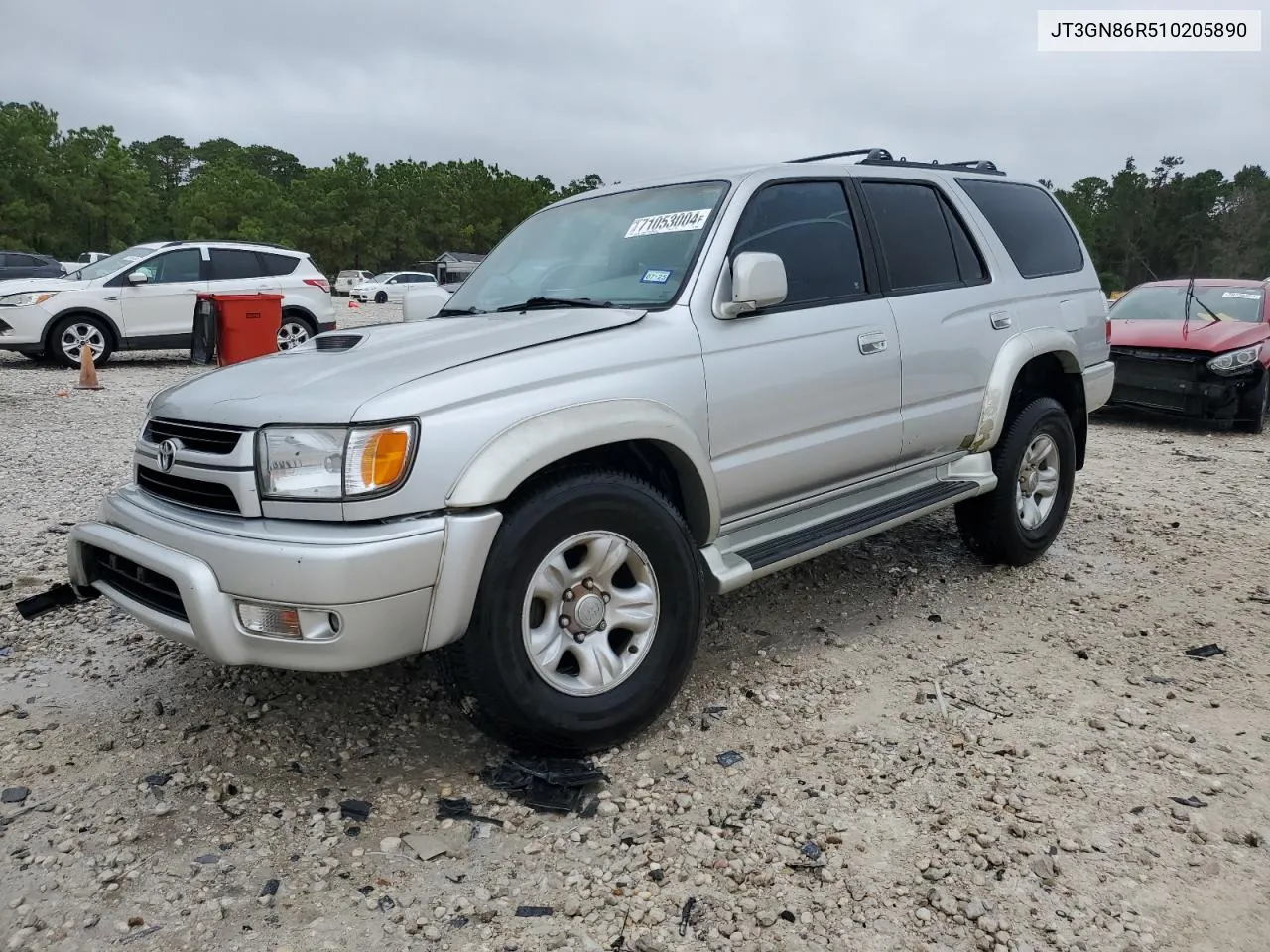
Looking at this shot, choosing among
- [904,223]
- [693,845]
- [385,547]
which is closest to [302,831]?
[385,547]

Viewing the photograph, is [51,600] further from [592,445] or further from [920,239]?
[920,239]

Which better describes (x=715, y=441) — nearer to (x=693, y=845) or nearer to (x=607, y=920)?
(x=693, y=845)

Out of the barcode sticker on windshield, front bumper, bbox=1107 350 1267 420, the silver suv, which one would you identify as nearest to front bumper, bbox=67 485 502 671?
the silver suv

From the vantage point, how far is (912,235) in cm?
413

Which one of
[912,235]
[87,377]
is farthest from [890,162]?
[87,377]

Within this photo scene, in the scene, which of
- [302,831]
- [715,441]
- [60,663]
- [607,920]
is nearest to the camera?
[607,920]

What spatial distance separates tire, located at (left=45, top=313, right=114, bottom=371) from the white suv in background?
1cm

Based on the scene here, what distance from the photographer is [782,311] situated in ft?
11.3

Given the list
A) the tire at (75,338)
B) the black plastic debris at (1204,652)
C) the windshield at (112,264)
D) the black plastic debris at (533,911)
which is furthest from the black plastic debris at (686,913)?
the windshield at (112,264)

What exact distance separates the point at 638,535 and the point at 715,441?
475 millimetres

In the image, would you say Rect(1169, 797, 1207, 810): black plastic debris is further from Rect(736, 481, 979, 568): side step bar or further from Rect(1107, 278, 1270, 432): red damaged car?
Rect(1107, 278, 1270, 432): red damaged car

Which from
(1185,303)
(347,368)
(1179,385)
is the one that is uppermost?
(347,368)

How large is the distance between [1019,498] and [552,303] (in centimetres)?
258

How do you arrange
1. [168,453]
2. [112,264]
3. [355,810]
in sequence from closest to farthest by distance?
[355,810], [168,453], [112,264]
